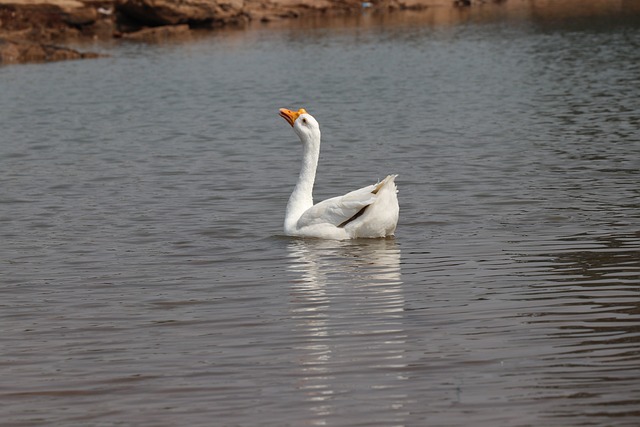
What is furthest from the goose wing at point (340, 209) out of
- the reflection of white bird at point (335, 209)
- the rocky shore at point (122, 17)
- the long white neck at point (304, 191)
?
the rocky shore at point (122, 17)

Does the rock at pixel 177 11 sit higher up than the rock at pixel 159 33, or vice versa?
the rock at pixel 177 11

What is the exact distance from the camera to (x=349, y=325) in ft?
25.1

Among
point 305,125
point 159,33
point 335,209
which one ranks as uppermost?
point 305,125

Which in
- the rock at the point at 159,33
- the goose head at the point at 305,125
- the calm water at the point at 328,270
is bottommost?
the rock at the point at 159,33

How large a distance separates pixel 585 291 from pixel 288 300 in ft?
7.16

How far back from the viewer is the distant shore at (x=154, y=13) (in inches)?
1971

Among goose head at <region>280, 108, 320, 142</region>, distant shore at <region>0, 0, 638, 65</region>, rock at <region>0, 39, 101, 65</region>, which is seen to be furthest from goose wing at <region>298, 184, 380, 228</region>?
distant shore at <region>0, 0, 638, 65</region>

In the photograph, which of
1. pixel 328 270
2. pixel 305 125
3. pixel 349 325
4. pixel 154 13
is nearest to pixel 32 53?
pixel 154 13

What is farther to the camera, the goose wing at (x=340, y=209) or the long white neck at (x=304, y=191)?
the long white neck at (x=304, y=191)

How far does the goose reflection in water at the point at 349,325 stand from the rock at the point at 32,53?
→ 3015 centimetres

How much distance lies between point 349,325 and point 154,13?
4760cm

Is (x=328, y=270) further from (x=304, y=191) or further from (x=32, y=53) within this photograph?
(x=32, y=53)

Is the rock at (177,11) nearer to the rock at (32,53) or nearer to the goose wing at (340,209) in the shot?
the rock at (32,53)

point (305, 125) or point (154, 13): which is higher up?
point (305, 125)
